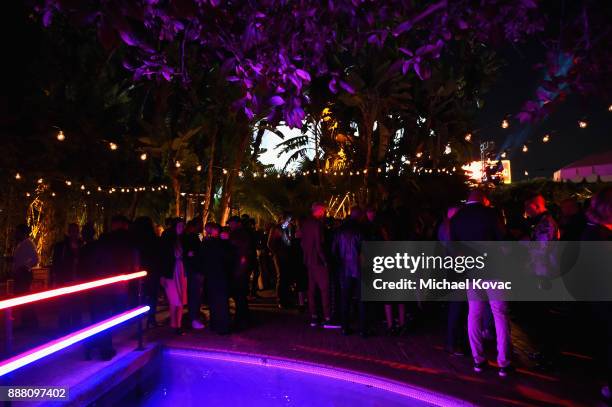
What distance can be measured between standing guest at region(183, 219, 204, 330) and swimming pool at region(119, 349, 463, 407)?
159cm

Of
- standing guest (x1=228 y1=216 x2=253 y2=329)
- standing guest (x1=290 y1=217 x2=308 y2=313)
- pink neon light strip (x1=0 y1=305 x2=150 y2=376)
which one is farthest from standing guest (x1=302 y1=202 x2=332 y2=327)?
pink neon light strip (x1=0 y1=305 x2=150 y2=376)

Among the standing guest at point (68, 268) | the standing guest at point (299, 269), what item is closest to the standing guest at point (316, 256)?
the standing guest at point (299, 269)

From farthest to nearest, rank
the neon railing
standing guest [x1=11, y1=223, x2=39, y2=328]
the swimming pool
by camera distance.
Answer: standing guest [x1=11, y1=223, x2=39, y2=328] < the swimming pool < the neon railing

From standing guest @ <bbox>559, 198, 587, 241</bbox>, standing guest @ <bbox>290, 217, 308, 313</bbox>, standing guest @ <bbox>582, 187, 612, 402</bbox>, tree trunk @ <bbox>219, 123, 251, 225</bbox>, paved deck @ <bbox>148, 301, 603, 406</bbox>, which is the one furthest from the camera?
tree trunk @ <bbox>219, 123, 251, 225</bbox>

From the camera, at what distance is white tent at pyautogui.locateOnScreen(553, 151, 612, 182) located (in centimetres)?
3438

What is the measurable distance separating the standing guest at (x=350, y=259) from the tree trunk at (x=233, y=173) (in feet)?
34.6

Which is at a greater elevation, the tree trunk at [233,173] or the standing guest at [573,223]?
the tree trunk at [233,173]

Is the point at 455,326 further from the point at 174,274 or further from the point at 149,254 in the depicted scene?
the point at 149,254

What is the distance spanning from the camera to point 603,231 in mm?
4699

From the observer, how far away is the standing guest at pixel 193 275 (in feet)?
27.9

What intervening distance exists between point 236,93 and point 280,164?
5241 mm

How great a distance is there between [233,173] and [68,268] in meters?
10.9

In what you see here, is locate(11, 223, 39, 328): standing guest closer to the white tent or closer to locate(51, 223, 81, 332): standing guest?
locate(51, 223, 81, 332): standing guest

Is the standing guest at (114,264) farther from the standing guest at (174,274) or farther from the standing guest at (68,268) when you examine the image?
the standing guest at (68,268)
